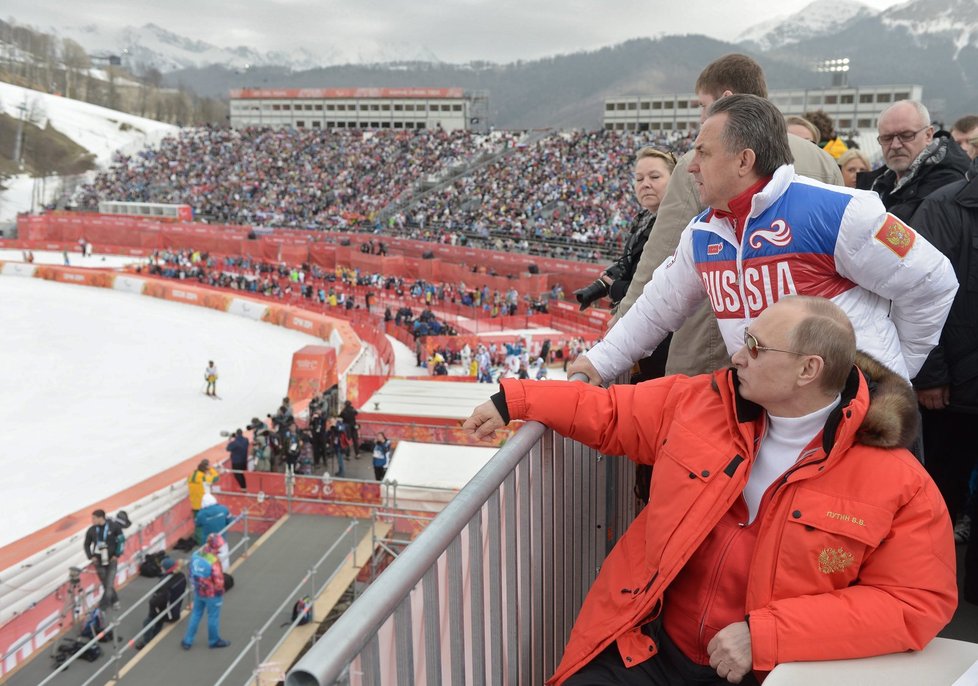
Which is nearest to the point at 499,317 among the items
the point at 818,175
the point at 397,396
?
the point at 397,396

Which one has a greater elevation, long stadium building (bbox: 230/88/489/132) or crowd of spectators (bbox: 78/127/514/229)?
long stadium building (bbox: 230/88/489/132)

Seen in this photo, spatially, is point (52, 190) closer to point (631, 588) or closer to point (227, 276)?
point (227, 276)

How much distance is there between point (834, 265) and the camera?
7.50ft

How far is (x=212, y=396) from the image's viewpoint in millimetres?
20016

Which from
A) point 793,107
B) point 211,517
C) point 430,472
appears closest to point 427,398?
point 430,472

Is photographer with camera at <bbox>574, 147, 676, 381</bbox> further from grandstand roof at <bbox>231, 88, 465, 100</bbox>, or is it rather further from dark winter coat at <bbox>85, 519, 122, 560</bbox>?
grandstand roof at <bbox>231, 88, 465, 100</bbox>

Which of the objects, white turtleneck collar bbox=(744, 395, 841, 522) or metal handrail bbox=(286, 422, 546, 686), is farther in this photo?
white turtleneck collar bbox=(744, 395, 841, 522)

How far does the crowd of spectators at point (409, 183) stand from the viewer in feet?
127

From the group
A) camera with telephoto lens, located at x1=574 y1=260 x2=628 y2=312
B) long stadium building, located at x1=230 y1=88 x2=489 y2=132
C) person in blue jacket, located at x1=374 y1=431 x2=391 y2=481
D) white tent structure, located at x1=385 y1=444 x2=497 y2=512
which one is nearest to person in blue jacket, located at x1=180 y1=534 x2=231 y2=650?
white tent structure, located at x1=385 y1=444 x2=497 y2=512

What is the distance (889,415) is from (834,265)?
0.54 m

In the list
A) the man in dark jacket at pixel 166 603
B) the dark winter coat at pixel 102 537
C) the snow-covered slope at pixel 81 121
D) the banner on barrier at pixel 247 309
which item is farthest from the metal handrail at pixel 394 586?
the snow-covered slope at pixel 81 121

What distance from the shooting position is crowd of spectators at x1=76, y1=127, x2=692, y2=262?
38.8m

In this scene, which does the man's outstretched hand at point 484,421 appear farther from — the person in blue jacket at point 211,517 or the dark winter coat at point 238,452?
the dark winter coat at point 238,452

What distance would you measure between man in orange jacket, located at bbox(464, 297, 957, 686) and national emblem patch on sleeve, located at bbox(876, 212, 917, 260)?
0.35 m
